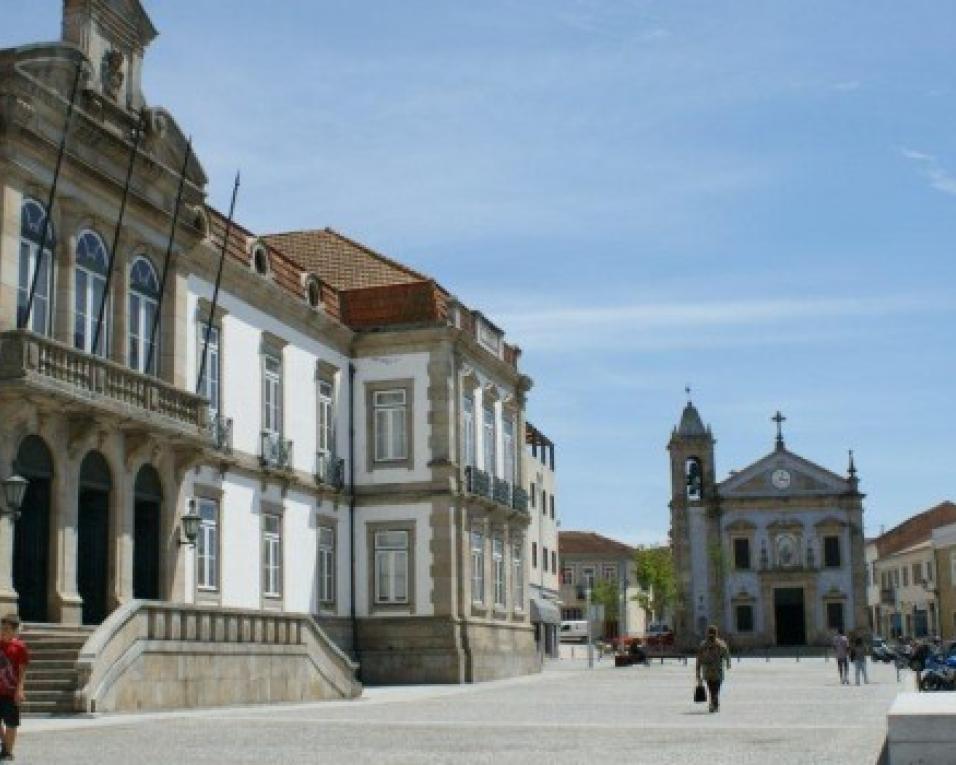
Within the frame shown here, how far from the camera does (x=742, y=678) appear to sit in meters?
39.1

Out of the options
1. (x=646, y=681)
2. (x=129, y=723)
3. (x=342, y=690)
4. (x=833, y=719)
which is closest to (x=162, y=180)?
(x=342, y=690)

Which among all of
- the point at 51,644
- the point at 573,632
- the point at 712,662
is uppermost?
the point at 51,644

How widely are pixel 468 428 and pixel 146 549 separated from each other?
45.3ft

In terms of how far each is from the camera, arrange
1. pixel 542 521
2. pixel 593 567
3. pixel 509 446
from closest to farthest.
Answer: pixel 509 446, pixel 542 521, pixel 593 567

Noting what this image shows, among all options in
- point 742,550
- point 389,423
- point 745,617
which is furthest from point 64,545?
point 742,550

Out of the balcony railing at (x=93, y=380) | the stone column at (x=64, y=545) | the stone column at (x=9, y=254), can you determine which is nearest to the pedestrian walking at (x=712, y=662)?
the stone column at (x=64, y=545)

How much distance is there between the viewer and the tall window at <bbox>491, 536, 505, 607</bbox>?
3875cm

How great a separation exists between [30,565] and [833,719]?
39.3 feet

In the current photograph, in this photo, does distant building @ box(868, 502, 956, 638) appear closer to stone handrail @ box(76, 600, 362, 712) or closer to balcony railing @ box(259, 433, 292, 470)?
balcony railing @ box(259, 433, 292, 470)

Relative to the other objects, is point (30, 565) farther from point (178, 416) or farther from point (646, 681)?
point (646, 681)

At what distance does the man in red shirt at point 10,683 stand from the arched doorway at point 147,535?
37.7 feet

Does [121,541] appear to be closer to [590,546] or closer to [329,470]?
[329,470]

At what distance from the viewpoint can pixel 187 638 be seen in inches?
806

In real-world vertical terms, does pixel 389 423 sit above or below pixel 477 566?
above
